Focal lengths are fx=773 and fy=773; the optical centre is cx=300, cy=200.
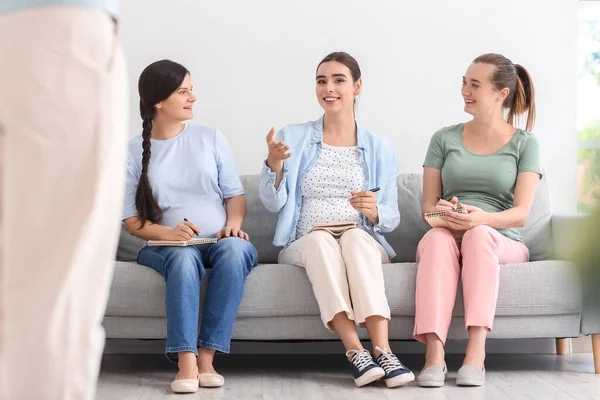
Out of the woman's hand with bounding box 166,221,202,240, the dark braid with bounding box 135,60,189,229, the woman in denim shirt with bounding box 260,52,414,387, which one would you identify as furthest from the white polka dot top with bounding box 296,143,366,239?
the dark braid with bounding box 135,60,189,229

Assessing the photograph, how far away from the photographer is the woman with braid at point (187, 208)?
2537 millimetres

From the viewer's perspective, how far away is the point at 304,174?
3.04 meters

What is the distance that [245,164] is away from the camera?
11.7ft

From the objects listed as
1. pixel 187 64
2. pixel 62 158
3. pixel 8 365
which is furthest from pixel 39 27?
pixel 187 64

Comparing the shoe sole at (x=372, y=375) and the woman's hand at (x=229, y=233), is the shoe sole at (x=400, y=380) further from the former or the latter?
the woman's hand at (x=229, y=233)

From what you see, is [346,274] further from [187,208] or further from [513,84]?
[513,84]

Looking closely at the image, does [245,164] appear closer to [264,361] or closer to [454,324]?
[264,361]

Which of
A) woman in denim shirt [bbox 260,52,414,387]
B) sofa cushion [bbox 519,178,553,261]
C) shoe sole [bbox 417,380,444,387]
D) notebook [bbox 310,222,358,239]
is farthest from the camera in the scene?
sofa cushion [bbox 519,178,553,261]

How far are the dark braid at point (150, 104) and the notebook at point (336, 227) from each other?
0.61 meters

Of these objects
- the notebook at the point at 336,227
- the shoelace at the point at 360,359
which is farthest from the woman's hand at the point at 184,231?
the shoelace at the point at 360,359

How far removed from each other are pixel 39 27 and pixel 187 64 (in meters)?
2.46

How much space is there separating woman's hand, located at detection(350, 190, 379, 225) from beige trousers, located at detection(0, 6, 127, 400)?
1.75 meters

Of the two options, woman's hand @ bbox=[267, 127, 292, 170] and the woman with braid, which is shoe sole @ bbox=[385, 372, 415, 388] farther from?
woman's hand @ bbox=[267, 127, 292, 170]

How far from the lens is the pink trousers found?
2559 millimetres
